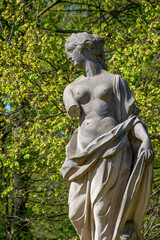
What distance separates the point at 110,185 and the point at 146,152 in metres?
0.52

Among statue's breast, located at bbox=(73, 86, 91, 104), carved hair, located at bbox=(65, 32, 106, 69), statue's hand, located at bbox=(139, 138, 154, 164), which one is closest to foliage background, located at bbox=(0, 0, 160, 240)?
carved hair, located at bbox=(65, 32, 106, 69)

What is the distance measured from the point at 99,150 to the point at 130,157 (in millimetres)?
353

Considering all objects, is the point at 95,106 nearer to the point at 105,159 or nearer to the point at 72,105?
the point at 72,105

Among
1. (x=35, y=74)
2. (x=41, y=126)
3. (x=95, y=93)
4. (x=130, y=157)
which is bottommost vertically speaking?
(x=130, y=157)

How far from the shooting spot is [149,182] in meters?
5.65

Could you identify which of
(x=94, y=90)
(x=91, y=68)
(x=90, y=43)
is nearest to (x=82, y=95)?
(x=94, y=90)

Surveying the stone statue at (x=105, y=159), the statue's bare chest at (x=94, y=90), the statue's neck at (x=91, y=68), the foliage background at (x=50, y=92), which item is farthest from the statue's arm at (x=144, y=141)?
the foliage background at (x=50, y=92)

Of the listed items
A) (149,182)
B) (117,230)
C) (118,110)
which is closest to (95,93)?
(118,110)

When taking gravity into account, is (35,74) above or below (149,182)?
above

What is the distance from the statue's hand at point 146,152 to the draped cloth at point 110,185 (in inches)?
1.5

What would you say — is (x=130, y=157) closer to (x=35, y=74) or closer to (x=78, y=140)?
(x=78, y=140)

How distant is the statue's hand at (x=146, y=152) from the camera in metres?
5.59

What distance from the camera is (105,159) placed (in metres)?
5.65

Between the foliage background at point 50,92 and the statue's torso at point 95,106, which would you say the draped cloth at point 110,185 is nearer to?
the statue's torso at point 95,106
